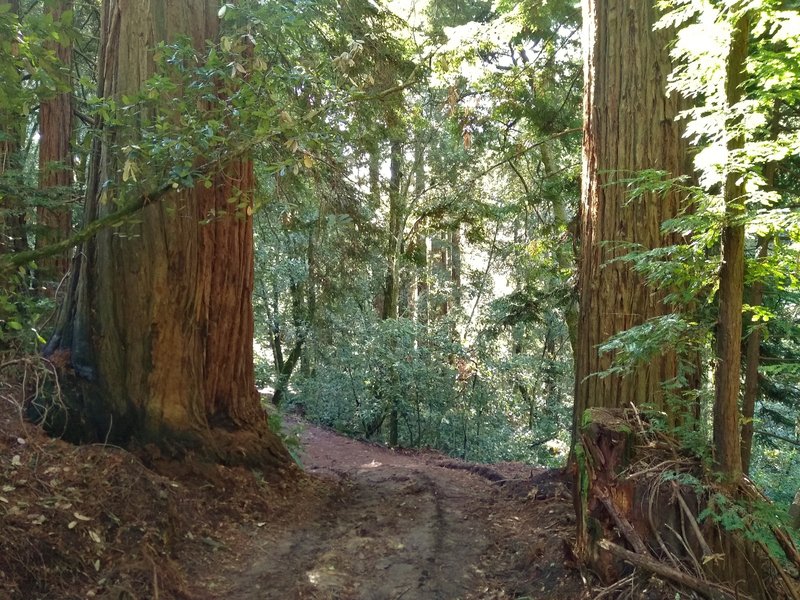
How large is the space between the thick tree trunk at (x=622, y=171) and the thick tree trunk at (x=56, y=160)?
19.5 ft

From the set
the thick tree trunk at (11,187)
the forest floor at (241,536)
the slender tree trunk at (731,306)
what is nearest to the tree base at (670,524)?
the slender tree trunk at (731,306)

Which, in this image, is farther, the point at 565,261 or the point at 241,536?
the point at 565,261

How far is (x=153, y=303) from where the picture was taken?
539 centimetres

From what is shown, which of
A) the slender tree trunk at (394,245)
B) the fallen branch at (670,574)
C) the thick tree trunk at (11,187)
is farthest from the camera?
the slender tree trunk at (394,245)

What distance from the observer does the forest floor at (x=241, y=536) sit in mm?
3652

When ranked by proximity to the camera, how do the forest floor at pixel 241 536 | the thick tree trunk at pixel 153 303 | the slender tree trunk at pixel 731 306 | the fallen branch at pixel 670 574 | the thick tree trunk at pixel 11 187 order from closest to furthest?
the slender tree trunk at pixel 731 306 → the fallen branch at pixel 670 574 → the forest floor at pixel 241 536 → the thick tree trunk at pixel 153 303 → the thick tree trunk at pixel 11 187

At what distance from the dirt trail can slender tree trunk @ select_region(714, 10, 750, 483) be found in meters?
1.19

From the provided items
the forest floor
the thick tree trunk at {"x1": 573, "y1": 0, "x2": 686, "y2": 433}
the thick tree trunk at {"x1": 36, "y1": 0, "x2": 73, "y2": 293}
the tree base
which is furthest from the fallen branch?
the thick tree trunk at {"x1": 36, "y1": 0, "x2": 73, "y2": 293}

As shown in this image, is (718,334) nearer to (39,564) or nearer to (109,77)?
(39,564)

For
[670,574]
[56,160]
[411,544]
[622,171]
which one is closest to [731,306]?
[670,574]

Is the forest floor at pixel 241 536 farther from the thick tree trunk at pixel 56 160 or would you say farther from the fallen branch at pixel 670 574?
the thick tree trunk at pixel 56 160

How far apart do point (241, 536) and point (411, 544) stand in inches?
53.0

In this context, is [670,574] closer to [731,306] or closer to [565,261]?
[731,306]

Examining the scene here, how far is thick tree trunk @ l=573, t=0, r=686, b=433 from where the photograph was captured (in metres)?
4.51
